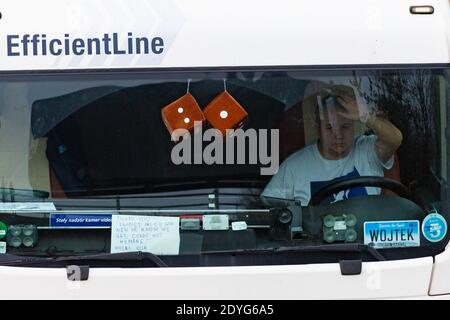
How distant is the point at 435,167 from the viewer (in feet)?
10.5

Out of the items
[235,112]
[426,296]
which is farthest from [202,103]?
[426,296]

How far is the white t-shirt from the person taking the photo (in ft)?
10.7

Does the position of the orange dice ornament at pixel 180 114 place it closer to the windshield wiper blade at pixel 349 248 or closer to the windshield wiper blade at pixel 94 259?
the windshield wiper blade at pixel 94 259

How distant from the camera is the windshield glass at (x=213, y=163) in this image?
3145mm

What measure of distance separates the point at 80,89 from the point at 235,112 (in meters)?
0.64

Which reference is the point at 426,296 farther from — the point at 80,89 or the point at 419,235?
the point at 80,89

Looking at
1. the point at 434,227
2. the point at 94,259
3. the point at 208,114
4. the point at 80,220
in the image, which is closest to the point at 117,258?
the point at 94,259

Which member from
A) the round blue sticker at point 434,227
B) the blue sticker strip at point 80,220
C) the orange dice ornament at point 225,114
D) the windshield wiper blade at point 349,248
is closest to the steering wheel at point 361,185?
the round blue sticker at point 434,227

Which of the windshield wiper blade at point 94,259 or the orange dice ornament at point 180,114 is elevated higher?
the orange dice ornament at point 180,114

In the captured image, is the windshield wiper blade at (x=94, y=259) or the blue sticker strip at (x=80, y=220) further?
the blue sticker strip at (x=80, y=220)

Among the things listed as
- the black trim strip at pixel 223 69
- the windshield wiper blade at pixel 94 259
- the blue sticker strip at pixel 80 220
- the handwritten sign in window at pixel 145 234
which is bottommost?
the windshield wiper blade at pixel 94 259

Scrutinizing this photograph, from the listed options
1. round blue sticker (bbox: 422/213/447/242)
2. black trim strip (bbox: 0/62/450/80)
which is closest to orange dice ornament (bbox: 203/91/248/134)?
black trim strip (bbox: 0/62/450/80)

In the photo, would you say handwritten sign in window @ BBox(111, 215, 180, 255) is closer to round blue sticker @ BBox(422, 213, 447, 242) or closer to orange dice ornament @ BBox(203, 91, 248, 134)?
orange dice ornament @ BBox(203, 91, 248, 134)

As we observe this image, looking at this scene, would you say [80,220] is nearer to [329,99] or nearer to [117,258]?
[117,258]
